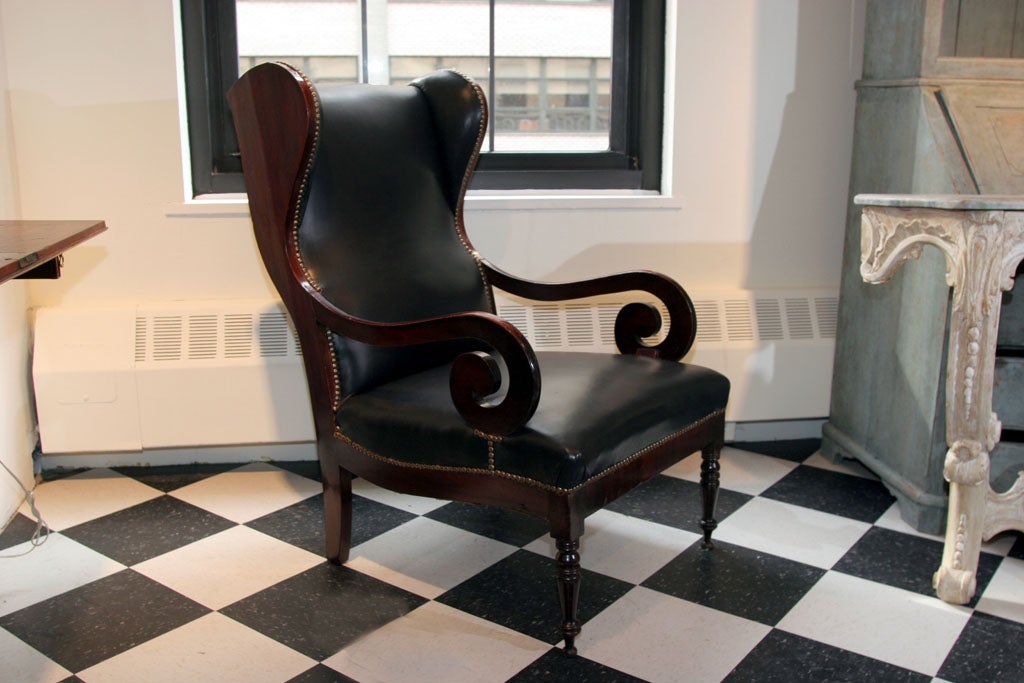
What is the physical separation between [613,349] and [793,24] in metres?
1.11

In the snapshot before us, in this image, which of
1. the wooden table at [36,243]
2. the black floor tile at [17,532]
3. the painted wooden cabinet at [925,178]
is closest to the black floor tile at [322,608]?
the black floor tile at [17,532]

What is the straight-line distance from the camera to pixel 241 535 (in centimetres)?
229

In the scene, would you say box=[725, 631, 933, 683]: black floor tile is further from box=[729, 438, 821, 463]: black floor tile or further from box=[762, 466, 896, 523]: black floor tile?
box=[729, 438, 821, 463]: black floor tile

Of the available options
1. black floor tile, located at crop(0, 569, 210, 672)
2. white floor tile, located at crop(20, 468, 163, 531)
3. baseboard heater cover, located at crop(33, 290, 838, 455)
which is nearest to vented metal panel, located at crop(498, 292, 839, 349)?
baseboard heater cover, located at crop(33, 290, 838, 455)

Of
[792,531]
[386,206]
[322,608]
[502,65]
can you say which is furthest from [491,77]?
[322,608]

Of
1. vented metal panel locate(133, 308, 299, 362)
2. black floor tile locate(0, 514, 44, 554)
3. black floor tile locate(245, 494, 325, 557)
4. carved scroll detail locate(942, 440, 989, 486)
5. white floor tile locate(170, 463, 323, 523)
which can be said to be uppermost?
vented metal panel locate(133, 308, 299, 362)

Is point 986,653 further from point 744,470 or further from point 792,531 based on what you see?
point 744,470

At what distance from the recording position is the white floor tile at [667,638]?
1.71 m

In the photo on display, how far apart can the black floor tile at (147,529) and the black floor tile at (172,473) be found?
0.14 meters

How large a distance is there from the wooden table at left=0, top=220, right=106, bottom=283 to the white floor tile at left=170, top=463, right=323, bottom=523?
90cm

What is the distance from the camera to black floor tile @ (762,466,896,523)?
8.05 ft

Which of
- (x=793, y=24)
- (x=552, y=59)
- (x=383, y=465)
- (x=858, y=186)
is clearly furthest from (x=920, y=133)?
(x=383, y=465)

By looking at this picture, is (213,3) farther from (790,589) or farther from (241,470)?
(790,589)

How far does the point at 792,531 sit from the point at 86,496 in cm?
183
